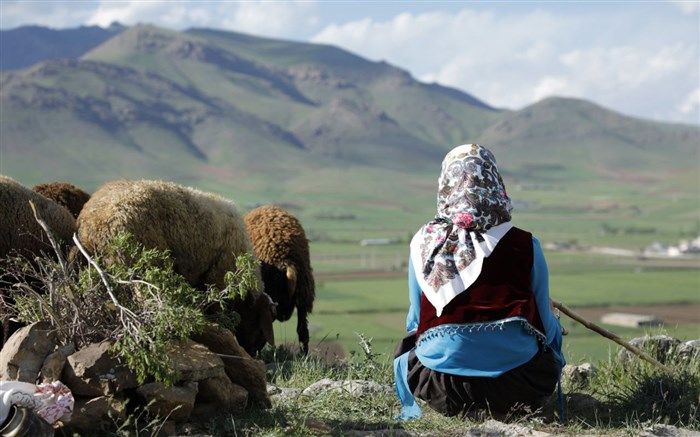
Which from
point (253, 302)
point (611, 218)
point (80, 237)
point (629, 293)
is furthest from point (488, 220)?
point (611, 218)

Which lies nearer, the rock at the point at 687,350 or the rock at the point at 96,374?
the rock at the point at 96,374

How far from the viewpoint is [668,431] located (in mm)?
6422

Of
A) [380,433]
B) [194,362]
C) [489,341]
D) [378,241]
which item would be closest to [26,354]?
[194,362]

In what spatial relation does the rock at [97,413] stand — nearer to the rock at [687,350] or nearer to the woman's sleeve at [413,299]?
the woman's sleeve at [413,299]

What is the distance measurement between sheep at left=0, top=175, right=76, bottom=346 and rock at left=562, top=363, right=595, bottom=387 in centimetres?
422

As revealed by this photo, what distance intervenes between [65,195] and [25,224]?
90.4 inches

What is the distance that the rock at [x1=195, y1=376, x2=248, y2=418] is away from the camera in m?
6.18

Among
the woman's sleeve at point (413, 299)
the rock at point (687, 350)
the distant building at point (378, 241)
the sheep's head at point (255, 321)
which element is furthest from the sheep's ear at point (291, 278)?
the distant building at point (378, 241)

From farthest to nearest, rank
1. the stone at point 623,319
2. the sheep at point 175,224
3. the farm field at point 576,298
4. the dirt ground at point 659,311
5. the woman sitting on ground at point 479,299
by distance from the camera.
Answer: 1. the dirt ground at point 659,311
2. the stone at point 623,319
3. the farm field at point 576,298
4. the sheep at point 175,224
5. the woman sitting on ground at point 479,299

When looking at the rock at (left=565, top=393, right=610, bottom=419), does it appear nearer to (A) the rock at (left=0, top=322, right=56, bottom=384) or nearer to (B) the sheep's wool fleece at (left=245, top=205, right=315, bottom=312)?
(A) the rock at (left=0, top=322, right=56, bottom=384)

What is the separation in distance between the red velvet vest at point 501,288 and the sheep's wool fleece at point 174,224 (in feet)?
10.5

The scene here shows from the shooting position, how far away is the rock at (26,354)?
19.2 ft

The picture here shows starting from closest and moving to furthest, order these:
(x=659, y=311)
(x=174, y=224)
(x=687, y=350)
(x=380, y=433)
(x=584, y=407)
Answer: (x=380, y=433)
(x=584, y=407)
(x=687, y=350)
(x=174, y=224)
(x=659, y=311)

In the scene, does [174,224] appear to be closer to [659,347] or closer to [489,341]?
[489,341]
